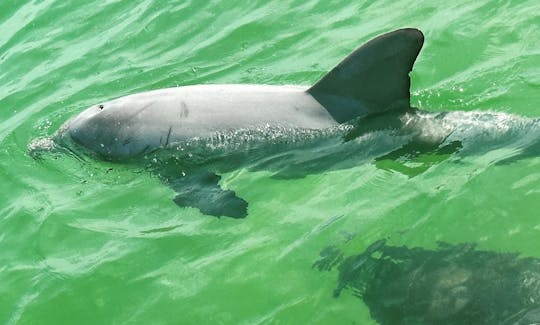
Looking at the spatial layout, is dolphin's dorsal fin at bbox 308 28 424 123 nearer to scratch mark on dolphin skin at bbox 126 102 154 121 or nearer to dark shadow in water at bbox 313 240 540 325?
scratch mark on dolphin skin at bbox 126 102 154 121

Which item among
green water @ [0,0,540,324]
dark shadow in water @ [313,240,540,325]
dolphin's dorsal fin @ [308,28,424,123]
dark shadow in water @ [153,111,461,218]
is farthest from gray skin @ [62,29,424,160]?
dark shadow in water @ [313,240,540,325]

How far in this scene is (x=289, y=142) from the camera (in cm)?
688

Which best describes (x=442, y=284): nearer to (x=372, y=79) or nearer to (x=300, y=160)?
(x=300, y=160)

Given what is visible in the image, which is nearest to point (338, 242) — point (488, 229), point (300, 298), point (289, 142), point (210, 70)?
point (300, 298)

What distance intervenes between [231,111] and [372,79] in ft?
4.60

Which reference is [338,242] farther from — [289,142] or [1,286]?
[1,286]

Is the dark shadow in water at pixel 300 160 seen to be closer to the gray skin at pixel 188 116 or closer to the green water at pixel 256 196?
the green water at pixel 256 196

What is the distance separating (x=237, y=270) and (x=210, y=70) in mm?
4218

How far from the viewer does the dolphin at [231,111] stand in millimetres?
6418

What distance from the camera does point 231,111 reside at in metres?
7.12

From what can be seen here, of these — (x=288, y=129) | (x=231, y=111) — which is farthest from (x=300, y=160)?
(x=231, y=111)

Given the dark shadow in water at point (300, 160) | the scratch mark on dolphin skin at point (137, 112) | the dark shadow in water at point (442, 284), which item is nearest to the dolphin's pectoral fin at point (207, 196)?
the dark shadow in water at point (300, 160)

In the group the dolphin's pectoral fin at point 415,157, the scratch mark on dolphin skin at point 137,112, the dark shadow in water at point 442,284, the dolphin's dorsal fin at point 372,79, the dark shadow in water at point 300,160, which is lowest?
the dark shadow in water at point 442,284

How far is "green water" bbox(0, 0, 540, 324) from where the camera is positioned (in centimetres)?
531
